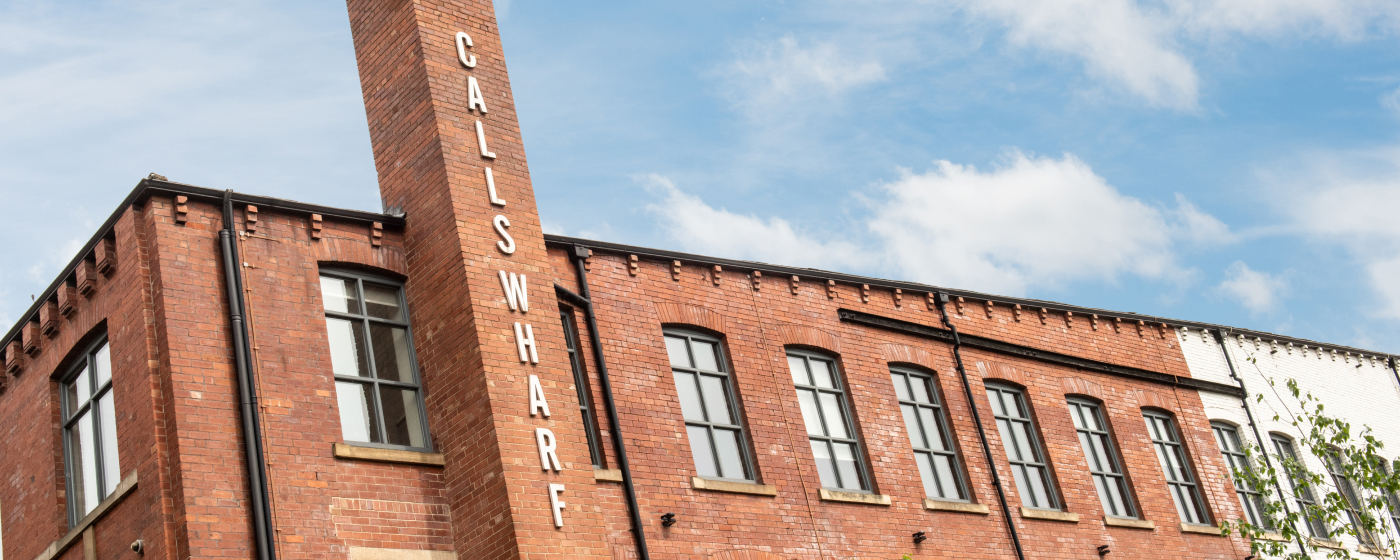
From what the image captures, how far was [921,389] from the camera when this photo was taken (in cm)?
1892

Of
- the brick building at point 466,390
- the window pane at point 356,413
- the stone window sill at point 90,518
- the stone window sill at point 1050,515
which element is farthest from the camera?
the stone window sill at point 1050,515

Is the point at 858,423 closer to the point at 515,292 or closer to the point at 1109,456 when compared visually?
the point at 515,292

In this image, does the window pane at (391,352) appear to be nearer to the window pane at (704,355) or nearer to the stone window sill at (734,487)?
the stone window sill at (734,487)

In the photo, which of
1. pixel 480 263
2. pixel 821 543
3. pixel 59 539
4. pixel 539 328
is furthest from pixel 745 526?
pixel 59 539

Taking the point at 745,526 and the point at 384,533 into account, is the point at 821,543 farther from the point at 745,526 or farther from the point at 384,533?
the point at 384,533

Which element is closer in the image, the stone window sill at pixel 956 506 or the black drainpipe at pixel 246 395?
the black drainpipe at pixel 246 395

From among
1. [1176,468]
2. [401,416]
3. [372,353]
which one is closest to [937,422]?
[1176,468]

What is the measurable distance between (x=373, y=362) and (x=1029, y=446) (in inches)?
417

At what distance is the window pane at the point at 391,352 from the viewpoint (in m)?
13.8

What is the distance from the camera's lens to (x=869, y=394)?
58.4ft

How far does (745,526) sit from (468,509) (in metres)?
3.65

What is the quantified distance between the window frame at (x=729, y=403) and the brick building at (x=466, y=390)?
41 millimetres

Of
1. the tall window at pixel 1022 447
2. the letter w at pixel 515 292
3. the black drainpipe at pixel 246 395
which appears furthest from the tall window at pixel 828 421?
the black drainpipe at pixel 246 395

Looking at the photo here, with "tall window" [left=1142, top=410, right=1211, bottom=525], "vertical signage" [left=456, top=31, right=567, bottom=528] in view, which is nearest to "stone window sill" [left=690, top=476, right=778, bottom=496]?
"vertical signage" [left=456, top=31, right=567, bottom=528]
